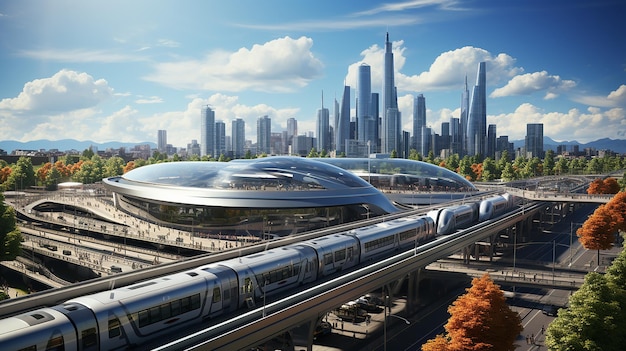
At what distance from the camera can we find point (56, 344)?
61.3 ft

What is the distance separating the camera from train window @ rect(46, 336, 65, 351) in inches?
727

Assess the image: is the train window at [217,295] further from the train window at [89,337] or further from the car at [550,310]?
the car at [550,310]

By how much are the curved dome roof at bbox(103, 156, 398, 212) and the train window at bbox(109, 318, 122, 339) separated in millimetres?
46494

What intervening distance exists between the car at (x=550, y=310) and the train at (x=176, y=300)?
18336 mm

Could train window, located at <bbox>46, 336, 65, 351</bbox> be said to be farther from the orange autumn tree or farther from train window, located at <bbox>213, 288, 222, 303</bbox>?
the orange autumn tree

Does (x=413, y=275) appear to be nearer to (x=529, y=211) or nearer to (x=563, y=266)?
(x=563, y=266)

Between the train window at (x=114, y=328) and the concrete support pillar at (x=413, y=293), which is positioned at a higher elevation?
the train window at (x=114, y=328)

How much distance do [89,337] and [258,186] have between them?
52.2 meters

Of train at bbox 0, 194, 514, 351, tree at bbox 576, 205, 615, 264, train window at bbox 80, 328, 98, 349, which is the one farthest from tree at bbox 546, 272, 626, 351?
tree at bbox 576, 205, 615, 264

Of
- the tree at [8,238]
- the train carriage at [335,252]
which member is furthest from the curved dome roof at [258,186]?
the train carriage at [335,252]

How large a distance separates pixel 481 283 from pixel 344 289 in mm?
9511

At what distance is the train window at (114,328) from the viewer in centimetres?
2072

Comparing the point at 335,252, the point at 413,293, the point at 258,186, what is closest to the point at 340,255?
the point at 335,252

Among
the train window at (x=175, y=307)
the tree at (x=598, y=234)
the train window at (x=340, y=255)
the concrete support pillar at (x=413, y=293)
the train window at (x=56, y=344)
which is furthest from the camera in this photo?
the tree at (x=598, y=234)
